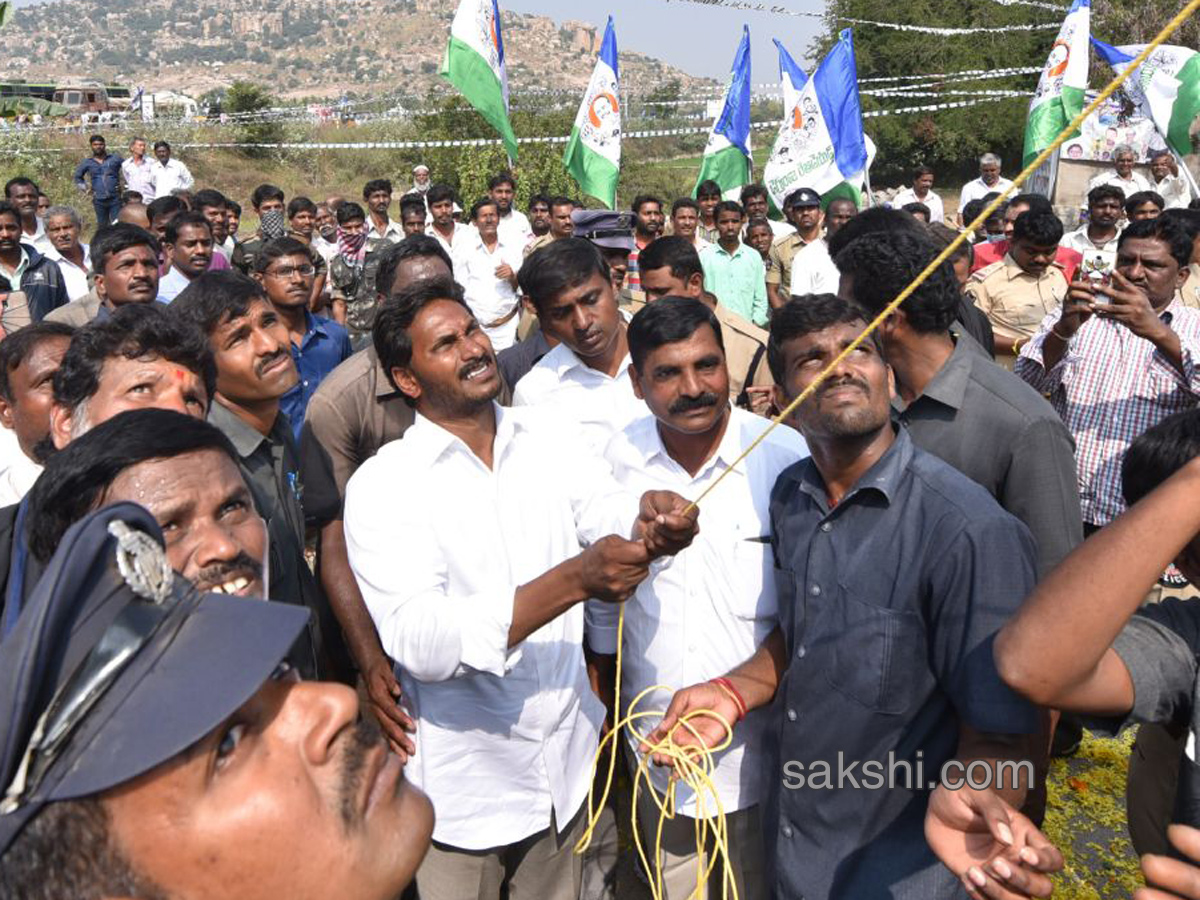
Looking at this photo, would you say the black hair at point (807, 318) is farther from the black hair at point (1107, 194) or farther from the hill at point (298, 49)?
the hill at point (298, 49)

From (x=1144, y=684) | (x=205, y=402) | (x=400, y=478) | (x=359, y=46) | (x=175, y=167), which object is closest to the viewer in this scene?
(x=1144, y=684)

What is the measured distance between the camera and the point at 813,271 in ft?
23.9

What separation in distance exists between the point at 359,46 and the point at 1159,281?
190002 mm

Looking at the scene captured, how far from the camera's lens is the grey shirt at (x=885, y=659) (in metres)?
2.00

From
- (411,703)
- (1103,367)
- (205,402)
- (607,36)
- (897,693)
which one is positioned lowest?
(411,703)

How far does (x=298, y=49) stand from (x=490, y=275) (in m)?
192

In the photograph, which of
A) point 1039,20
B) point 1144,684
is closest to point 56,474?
point 1144,684

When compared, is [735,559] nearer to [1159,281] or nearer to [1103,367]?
[1103,367]

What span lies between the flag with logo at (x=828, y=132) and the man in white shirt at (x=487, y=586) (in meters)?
7.35

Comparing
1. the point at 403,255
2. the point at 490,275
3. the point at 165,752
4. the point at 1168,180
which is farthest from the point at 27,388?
the point at 1168,180

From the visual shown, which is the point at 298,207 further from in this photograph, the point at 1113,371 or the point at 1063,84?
the point at 1113,371

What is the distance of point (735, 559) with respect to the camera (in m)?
2.62

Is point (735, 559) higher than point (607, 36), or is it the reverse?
point (607, 36)

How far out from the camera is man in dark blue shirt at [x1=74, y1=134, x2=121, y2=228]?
1652cm
